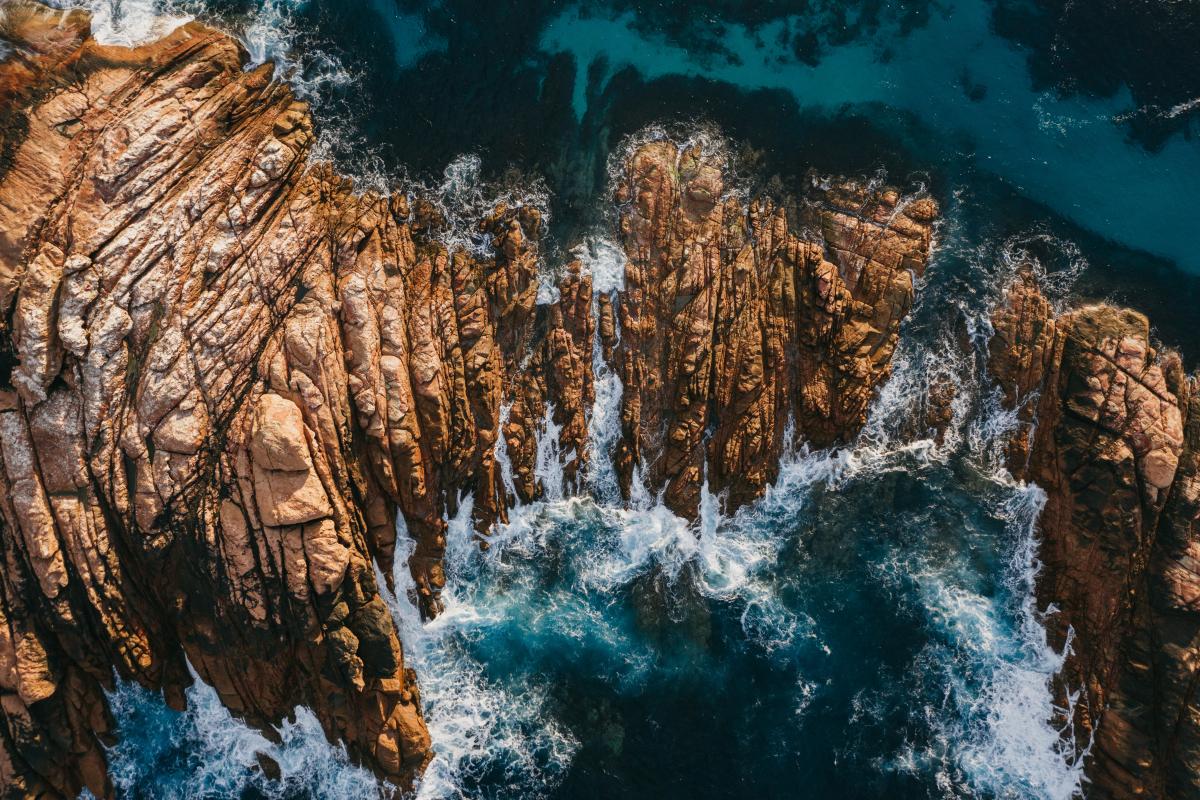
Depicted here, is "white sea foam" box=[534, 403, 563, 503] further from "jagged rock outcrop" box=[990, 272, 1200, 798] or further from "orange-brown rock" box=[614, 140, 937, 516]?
"jagged rock outcrop" box=[990, 272, 1200, 798]

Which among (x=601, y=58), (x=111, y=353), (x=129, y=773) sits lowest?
(x=129, y=773)

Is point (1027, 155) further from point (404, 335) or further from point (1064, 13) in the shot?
point (404, 335)

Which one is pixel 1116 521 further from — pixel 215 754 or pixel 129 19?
pixel 129 19

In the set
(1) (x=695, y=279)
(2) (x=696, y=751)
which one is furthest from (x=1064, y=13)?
(2) (x=696, y=751)

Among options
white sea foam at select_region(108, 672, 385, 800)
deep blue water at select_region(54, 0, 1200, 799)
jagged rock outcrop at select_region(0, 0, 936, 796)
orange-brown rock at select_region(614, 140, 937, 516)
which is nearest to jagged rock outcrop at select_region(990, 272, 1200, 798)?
deep blue water at select_region(54, 0, 1200, 799)

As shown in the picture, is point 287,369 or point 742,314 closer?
point 287,369

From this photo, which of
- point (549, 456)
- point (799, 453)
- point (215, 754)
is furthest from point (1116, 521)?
point (215, 754)
